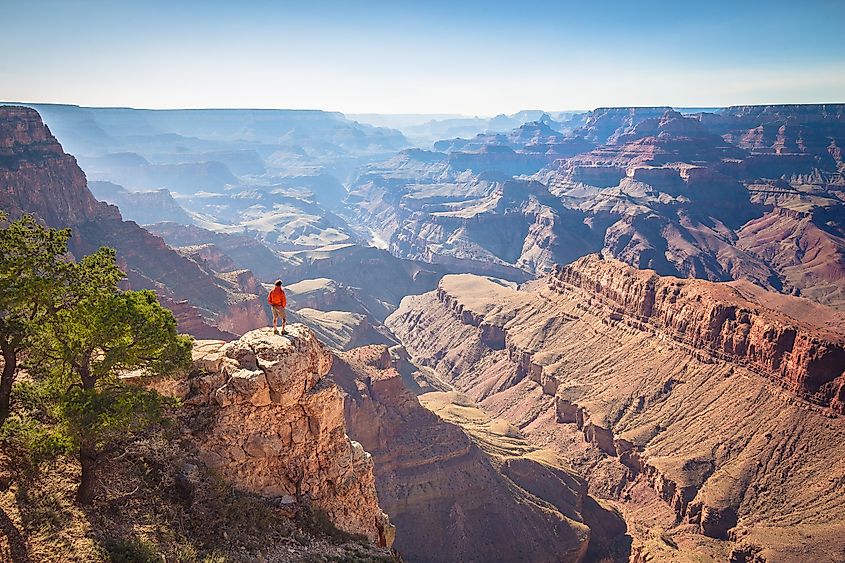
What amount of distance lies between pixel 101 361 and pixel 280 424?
916 cm

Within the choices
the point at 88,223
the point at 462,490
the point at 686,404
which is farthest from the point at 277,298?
the point at 88,223

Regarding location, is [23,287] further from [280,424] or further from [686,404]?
[686,404]

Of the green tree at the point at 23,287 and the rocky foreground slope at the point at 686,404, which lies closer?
the green tree at the point at 23,287

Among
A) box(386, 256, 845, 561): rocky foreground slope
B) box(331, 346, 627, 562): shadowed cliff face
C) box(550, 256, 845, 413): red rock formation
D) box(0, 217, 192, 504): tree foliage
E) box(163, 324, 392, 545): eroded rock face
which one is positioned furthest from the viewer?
box(550, 256, 845, 413): red rock formation

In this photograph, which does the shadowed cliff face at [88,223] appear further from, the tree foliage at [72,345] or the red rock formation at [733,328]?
the tree foliage at [72,345]

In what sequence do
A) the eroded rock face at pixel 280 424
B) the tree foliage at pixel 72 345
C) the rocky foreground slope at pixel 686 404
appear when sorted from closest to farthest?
the tree foliage at pixel 72 345, the eroded rock face at pixel 280 424, the rocky foreground slope at pixel 686 404

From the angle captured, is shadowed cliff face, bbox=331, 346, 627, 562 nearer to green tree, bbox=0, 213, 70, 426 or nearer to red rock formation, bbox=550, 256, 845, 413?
red rock formation, bbox=550, 256, 845, 413

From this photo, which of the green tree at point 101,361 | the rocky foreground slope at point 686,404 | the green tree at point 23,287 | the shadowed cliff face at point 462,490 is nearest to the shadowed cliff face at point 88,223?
the shadowed cliff face at point 462,490

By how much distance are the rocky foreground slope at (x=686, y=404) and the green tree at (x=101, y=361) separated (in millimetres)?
57988

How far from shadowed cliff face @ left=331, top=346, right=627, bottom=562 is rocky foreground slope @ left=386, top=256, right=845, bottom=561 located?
7.86 meters

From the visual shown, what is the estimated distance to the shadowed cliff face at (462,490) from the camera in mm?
61312

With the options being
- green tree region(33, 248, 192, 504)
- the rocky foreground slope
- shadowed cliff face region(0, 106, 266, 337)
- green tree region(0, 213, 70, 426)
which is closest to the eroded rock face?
green tree region(33, 248, 192, 504)

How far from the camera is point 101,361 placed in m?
22.5

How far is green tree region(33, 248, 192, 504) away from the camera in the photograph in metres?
21.1
